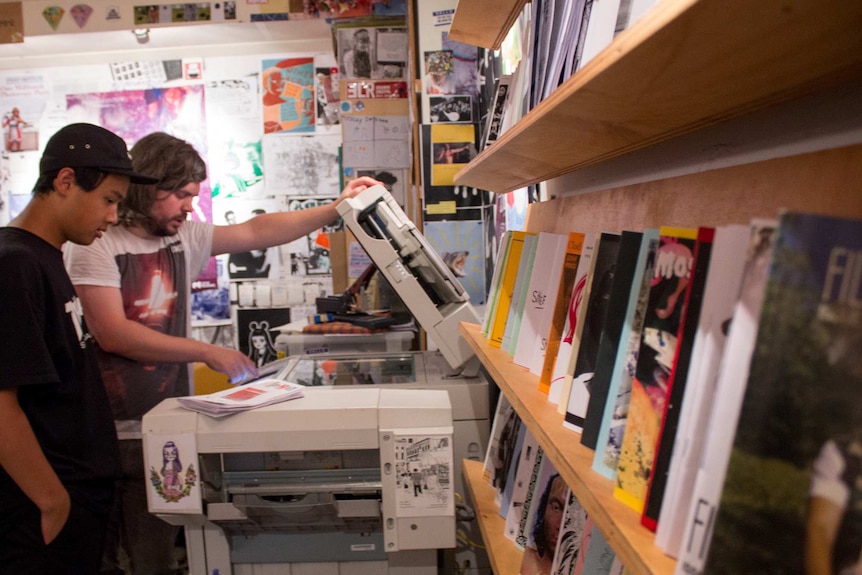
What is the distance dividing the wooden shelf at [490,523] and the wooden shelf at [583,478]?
400 mm

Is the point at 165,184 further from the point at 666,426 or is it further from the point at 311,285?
the point at 311,285

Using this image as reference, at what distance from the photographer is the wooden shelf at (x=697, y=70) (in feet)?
1.34

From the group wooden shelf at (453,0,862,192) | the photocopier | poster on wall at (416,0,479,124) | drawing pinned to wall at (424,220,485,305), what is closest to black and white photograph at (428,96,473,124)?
poster on wall at (416,0,479,124)

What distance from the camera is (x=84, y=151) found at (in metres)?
1.41

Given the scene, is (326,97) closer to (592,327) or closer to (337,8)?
(337,8)

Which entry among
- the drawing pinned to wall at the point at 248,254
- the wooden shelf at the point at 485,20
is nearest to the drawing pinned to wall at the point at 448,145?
the wooden shelf at the point at 485,20

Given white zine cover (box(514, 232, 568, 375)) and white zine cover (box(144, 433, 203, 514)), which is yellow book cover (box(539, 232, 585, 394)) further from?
white zine cover (box(144, 433, 203, 514))

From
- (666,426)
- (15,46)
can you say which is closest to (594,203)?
(666,426)

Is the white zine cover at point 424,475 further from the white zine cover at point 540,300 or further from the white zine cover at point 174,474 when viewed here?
the white zine cover at point 174,474

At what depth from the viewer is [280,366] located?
1.97 m

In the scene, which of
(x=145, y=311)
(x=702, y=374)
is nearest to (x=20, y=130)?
(x=145, y=311)

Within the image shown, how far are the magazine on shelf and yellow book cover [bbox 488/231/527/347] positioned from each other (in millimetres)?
548

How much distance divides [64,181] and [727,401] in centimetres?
155

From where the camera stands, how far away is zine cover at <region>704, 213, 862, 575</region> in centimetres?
33
